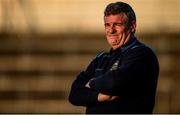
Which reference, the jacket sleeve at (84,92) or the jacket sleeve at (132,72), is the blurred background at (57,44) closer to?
the jacket sleeve at (84,92)

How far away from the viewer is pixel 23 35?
6.86m

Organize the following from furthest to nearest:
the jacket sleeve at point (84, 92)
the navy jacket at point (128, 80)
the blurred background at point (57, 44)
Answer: the blurred background at point (57, 44), the jacket sleeve at point (84, 92), the navy jacket at point (128, 80)

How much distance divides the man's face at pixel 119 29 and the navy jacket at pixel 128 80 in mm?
35

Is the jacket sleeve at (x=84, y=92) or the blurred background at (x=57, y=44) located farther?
the blurred background at (x=57, y=44)

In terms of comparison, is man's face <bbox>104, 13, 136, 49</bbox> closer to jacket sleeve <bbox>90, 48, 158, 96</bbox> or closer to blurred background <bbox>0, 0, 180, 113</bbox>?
jacket sleeve <bbox>90, 48, 158, 96</bbox>

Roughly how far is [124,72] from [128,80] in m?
0.05

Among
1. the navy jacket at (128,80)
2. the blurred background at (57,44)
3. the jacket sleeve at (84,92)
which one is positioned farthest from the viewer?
the blurred background at (57,44)

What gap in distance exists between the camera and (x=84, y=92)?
3205 millimetres

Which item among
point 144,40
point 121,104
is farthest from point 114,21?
point 144,40

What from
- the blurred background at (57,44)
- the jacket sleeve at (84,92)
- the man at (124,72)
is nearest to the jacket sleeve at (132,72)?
the man at (124,72)

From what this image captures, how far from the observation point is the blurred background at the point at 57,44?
269 inches

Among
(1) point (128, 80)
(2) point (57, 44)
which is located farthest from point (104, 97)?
(2) point (57, 44)

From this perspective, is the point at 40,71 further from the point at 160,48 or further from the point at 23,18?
the point at 160,48

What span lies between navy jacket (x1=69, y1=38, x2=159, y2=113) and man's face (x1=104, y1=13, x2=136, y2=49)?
0.12ft
